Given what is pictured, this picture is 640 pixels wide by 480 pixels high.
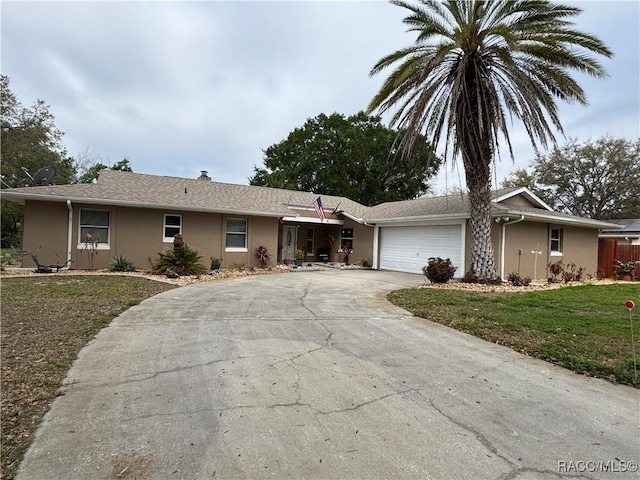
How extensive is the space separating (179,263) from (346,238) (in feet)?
34.2

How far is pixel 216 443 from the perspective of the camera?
2.62 metres

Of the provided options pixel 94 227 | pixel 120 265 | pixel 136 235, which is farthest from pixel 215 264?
pixel 94 227

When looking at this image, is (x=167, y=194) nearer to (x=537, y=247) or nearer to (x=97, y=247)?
(x=97, y=247)

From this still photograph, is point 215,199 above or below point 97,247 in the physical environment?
above

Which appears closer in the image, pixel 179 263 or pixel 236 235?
pixel 179 263

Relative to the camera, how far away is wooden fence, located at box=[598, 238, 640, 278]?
52.6 ft

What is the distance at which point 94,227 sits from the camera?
1333 cm

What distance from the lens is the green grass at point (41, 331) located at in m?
2.94

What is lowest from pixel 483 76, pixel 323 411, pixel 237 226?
pixel 323 411

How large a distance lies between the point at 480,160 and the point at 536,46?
3520mm

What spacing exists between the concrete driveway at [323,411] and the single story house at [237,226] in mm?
9258

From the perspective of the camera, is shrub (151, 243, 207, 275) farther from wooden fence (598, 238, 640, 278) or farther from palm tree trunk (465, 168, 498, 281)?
wooden fence (598, 238, 640, 278)

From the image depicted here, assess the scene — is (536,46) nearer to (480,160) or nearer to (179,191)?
(480,160)

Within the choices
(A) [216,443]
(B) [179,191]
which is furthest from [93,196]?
(A) [216,443]
